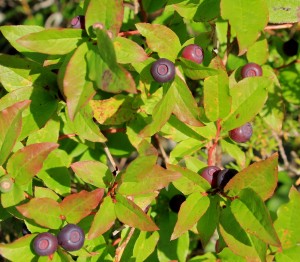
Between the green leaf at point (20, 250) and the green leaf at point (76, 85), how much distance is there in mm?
349

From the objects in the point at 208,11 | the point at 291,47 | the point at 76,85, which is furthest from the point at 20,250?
the point at 291,47

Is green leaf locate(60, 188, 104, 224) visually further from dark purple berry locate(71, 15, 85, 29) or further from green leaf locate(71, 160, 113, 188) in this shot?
dark purple berry locate(71, 15, 85, 29)

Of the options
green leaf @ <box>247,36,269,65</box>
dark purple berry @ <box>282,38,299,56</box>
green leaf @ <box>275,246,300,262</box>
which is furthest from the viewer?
dark purple berry @ <box>282,38,299,56</box>

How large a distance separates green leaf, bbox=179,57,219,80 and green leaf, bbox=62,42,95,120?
26 centimetres

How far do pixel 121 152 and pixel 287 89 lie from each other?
67 centimetres

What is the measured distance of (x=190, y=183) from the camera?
134 centimetres

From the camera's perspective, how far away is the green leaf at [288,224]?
4.45ft

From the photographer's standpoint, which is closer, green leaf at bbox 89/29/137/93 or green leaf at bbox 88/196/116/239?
green leaf at bbox 89/29/137/93

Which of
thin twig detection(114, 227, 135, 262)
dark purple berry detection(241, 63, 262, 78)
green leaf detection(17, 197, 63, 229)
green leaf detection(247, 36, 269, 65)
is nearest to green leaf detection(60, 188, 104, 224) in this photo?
green leaf detection(17, 197, 63, 229)

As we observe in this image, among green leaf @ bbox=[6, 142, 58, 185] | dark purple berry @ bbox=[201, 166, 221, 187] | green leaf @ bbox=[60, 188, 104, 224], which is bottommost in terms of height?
dark purple berry @ bbox=[201, 166, 221, 187]

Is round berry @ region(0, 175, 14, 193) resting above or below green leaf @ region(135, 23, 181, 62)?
below

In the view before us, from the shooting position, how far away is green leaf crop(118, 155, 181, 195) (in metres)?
1.19

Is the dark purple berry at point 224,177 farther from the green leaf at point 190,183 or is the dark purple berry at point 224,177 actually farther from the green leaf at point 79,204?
the green leaf at point 79,204

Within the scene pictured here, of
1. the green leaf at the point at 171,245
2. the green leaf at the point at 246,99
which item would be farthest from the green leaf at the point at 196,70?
the green leaf at the point at 171,245
